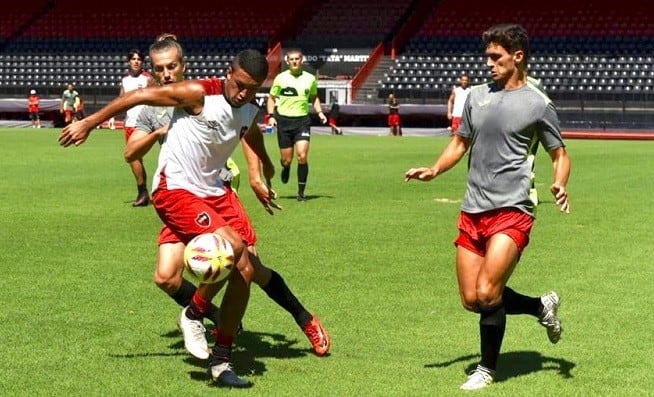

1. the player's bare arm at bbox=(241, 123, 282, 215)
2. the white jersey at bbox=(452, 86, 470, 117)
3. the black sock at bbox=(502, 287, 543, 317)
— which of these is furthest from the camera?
the white jersey at bbox=(452, 86, 470, 117)

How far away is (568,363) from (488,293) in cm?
91

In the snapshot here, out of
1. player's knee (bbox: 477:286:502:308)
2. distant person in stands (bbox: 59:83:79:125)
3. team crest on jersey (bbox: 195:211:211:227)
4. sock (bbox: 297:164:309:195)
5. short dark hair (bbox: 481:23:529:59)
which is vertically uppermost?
short dark hair (bbox: 481:23:529:59)

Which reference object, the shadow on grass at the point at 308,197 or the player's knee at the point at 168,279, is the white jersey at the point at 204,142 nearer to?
the player's knee at the point at 168,279

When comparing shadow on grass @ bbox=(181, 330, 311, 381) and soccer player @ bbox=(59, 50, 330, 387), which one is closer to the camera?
soccer player @ bbox=(59, 50, 330, 387)

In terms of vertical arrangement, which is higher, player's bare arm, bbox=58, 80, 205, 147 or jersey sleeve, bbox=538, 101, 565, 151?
player's bare arm, bbox=58, 80, 205, 147

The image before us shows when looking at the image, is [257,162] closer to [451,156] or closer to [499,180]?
[451,156]

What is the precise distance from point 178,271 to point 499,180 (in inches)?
81.7

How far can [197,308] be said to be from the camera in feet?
22.5

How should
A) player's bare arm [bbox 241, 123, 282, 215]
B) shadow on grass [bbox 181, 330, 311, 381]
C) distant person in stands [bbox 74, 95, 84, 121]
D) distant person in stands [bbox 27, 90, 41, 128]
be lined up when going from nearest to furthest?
1. shadow on grass [bbox 181, 330, 311, 381]
2. player's bare arm [bbox 241, 123, 282, 215]
3. distant person in stands [bbox 74, 95, 84, 121]
4. distant person in stands [bbox 27, 90, 41, 128]

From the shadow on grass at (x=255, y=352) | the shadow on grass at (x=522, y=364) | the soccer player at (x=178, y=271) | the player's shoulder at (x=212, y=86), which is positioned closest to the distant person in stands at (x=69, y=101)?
the soccer player at (x=178, y=271)

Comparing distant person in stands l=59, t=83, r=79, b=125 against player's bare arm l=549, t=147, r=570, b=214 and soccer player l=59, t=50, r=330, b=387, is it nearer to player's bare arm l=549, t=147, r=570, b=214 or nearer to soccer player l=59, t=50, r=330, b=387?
soccer player l=59, t=50, r=330, b=387

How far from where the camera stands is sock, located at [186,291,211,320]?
6.85 metres

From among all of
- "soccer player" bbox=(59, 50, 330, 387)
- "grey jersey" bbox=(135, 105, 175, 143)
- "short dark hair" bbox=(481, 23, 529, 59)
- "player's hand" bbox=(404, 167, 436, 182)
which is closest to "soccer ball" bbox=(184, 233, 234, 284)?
"soccer player" bbox=(59, 50, 330, 387)

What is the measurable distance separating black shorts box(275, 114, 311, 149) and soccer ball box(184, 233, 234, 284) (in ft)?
36.9
